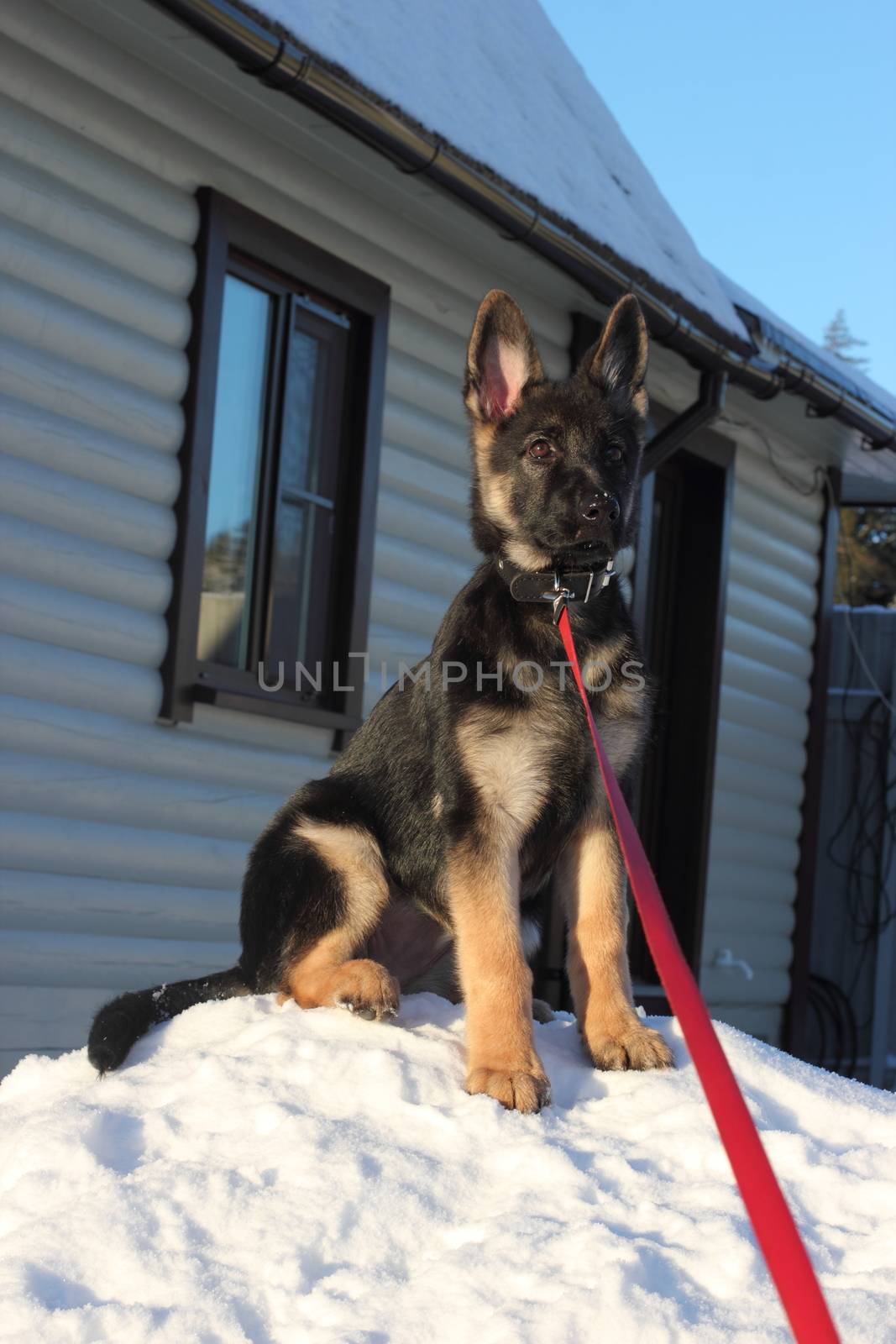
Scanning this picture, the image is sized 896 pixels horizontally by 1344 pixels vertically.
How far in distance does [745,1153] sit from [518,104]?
7.06 metres

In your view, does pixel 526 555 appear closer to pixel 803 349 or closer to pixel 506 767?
pixel 506 767

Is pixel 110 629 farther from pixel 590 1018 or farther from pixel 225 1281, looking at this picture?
pixel 225 1281

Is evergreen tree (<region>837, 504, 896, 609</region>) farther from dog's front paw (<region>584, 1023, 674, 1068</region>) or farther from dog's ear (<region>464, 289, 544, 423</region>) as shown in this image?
dog's front paw (<region>584, 1023, 674, 1068</region>)

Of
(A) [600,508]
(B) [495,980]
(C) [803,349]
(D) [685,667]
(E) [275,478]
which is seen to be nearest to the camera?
(B) [495,980]

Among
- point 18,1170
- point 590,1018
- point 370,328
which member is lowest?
point 18,1170

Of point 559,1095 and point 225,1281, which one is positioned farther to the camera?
point 559,1095

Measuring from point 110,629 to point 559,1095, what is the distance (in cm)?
319

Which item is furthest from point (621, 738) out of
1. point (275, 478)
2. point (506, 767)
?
point (275, 478)

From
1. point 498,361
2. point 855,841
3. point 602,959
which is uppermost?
point 498,361

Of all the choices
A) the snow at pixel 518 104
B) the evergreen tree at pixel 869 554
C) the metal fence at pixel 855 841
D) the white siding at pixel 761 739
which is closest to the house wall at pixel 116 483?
the snow at pixel 518 104

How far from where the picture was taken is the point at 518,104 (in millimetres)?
7691

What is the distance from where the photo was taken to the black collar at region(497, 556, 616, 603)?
10.9 ft

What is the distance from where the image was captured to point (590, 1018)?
3.16m

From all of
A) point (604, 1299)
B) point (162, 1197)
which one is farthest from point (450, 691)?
point (604, 1299)
